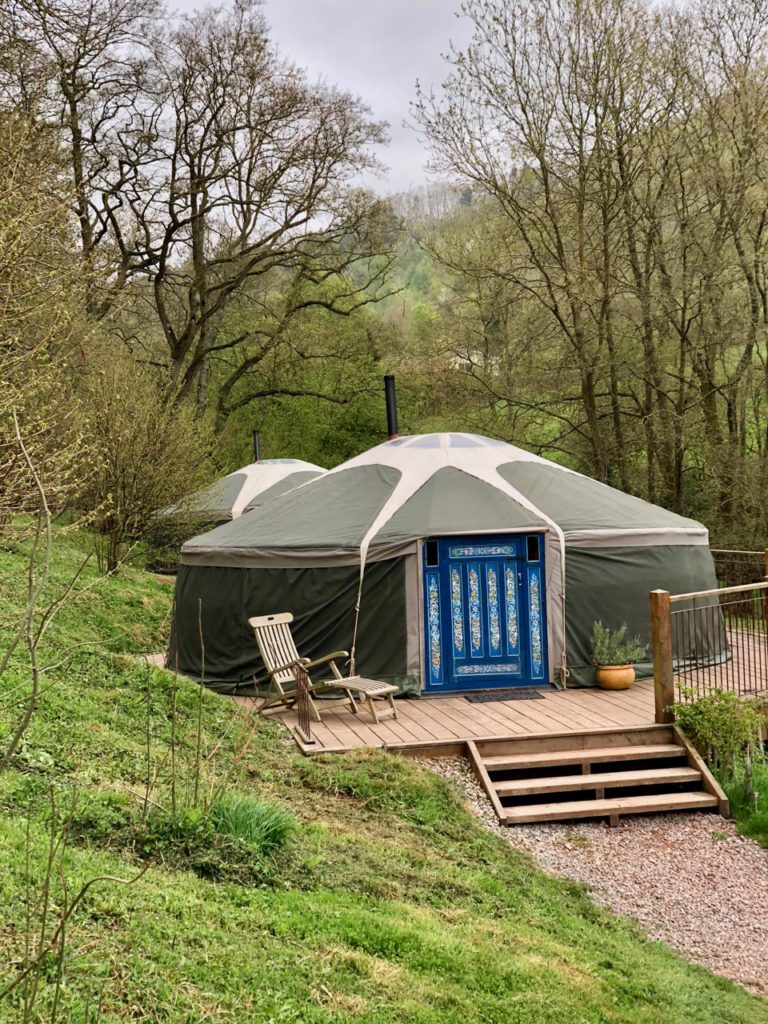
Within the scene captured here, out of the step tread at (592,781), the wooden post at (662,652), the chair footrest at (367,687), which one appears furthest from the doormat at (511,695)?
the step tread at (592,781)

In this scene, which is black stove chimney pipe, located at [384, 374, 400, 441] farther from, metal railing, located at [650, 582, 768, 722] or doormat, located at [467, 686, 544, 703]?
metal railing, located at [650, 582, 768, 722]

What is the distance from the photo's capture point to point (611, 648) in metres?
9.15

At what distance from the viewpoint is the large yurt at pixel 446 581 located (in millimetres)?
9031

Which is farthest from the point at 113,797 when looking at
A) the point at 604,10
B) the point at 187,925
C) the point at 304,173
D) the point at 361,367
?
the point at 361,367

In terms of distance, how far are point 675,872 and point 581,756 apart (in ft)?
4.25

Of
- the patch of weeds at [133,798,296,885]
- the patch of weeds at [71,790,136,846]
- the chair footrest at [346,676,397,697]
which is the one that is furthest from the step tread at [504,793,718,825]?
the patch of weeds at [71,790,136,846]

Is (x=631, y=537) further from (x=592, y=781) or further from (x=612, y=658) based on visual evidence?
(x=592, y=781)

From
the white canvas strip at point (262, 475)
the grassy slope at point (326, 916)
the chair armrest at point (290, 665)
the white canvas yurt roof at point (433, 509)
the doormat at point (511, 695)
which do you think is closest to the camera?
the grassy slope at point (326, 916)

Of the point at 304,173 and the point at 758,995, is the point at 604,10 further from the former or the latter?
the point at 758,995

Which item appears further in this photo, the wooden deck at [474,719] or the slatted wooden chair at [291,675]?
the slatted wooden chair at [291,675]

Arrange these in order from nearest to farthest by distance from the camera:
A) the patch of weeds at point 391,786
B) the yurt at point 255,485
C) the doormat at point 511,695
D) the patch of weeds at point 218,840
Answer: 1. the patch of weeds at point 218,840
2. the patch of weeds at point 391,786
3. the doormat at point 511,695
4. the yurt at point 255,485

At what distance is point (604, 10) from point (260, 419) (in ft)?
43.8

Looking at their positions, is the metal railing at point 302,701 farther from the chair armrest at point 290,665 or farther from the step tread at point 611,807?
the step tread at point 611,807

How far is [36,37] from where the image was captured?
1214 cm
